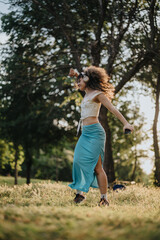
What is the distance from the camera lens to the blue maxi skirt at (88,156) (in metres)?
4.59

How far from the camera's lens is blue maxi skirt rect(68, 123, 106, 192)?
459 cm

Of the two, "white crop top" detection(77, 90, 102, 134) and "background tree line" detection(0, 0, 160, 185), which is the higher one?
"background tree line" detection(0, 0, 160, 185)

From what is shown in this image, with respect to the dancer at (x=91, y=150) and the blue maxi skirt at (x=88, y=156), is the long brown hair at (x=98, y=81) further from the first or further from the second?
the blue maxi skirt at (x=88, y=156)

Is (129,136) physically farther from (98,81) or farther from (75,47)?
(98,81)

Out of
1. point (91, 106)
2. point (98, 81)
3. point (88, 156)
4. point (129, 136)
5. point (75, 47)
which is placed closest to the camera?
point (88, 156)

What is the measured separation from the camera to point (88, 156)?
460 cm

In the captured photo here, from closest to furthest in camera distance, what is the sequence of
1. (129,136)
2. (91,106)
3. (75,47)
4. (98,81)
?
(91,106), (98,81), (75,47), (129,136)

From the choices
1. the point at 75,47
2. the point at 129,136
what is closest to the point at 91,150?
the point at 75,47

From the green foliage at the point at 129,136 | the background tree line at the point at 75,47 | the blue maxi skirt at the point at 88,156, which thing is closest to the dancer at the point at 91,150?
the blue maxi skirt at the point at 88,156

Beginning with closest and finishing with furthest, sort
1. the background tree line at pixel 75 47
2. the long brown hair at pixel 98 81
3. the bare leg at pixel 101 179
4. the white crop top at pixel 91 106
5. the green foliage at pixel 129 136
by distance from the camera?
the bare leg at pixel 101 179 → the white crop top at pixel 91 106 → the long brown hair at pixel 98 81 → the background tree line at pixel 75 47 → the green foliage at pixel 129 136

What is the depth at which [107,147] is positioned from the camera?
10.7 meters

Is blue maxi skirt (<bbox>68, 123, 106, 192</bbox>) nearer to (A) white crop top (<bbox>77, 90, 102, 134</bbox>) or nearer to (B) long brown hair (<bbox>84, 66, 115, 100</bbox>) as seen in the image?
(A) white crop top (<bbox>77, 90, 102, 134</bbox>)

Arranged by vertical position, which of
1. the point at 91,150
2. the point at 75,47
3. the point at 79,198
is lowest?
the point at 79,198

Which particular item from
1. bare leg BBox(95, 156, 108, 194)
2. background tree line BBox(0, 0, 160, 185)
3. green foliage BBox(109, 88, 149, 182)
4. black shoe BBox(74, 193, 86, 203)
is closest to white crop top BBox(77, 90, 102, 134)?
bare leg BBox(95, 156, 108, 194)
